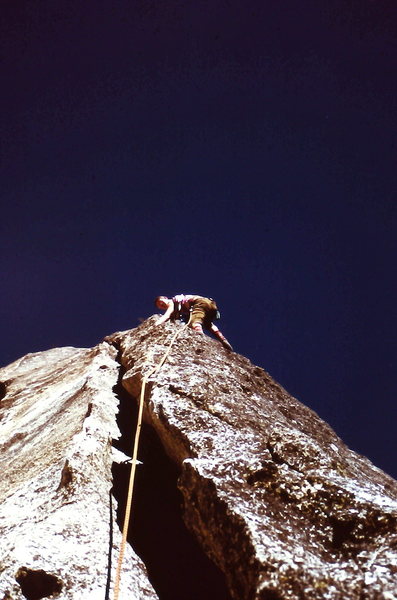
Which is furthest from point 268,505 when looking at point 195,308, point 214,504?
point 195,308

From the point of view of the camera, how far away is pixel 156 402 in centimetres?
452

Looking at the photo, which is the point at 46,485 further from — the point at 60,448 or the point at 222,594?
the point at 222,594

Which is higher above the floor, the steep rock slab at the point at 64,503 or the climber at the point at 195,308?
the climber at the point at 195,308

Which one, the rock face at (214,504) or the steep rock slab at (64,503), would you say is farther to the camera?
the steep rock slab at (64,503)

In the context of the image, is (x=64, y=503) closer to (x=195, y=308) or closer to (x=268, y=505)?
(x=268, y=505)

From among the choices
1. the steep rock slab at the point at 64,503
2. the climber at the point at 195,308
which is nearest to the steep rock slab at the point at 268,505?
the steep rock slab at the point at 64,503

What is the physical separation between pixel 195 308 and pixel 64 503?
619 centimetres

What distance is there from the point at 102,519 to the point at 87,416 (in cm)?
174

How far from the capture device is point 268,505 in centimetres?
307

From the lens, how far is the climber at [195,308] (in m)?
9.38

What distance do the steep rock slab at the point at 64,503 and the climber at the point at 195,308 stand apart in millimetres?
2644

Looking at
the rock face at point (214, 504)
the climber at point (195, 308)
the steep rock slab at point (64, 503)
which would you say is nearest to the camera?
the rock face at point (214, 504)

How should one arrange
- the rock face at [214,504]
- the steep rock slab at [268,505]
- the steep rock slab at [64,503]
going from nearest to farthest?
1. the steep rock slab at [268,505]
2. the rock face at [214,504]
3. the steep rock slab at [64,503]

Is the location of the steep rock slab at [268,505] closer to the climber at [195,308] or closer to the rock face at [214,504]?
the rock face at [214,504]
